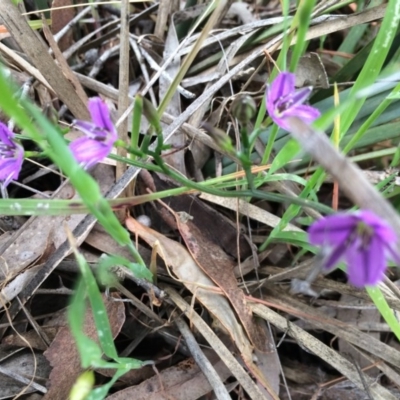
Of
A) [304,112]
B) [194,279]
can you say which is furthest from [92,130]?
[194,279]

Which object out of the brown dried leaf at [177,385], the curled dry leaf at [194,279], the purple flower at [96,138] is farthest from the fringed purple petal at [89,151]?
the brown dried leaf at [177,385]

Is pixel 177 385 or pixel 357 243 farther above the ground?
pixel 357 243

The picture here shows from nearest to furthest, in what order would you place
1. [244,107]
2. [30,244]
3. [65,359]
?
[244,107], [65,359], [30,244]

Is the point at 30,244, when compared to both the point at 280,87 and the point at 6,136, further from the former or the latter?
the point at 280,87

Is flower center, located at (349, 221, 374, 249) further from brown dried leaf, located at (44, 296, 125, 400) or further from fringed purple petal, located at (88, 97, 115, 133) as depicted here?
brown dried leaf, located at (44, 296, 125, 400)

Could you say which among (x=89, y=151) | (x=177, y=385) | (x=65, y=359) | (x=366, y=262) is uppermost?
(x=89, y=151)

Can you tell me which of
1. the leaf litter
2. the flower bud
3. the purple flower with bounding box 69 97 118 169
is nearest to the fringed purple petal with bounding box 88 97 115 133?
the purple flower with bounding box 69 97 118 169

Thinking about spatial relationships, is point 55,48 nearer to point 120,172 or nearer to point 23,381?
point 120,172
